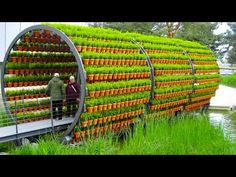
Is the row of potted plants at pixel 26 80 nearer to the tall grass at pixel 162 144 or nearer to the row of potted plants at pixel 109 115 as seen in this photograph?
the row of potted plants at pixel 109 115

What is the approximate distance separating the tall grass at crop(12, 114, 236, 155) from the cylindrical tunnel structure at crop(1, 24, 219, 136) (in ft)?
4.52

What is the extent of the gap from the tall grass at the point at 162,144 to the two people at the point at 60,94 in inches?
102

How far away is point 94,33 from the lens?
1105 centimetres

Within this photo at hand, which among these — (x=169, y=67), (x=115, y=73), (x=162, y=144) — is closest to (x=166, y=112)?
(x=169, y=67)

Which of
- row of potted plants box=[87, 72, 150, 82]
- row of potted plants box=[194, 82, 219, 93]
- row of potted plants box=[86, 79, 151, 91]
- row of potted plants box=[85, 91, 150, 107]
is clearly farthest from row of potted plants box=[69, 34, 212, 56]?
row of potted plants box=[194, 82, 219, 93]

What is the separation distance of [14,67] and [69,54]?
7.31 feet

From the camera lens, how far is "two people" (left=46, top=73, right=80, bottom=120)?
37.2 feet

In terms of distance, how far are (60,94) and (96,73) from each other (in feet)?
5.35

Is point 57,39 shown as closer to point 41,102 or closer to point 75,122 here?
point 41,102

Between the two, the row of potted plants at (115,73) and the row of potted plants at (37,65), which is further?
the row of potted plants at (37,65)

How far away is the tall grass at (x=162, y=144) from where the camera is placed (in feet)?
26.9

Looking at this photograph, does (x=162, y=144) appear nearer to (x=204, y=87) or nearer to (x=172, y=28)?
(x=204, y=87)

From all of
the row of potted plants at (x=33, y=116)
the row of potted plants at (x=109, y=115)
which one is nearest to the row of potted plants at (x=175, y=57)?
the row of potted plants at (x=109, y=115)
